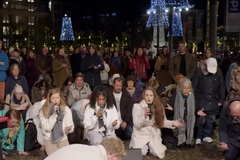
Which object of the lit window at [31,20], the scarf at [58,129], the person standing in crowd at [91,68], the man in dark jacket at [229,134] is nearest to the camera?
the man in dark jacket at [229,134]

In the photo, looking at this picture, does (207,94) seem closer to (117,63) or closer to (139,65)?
(139,65)

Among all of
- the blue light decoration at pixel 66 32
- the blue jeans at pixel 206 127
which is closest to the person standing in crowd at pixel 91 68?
the blue jeans at pixel 206 127

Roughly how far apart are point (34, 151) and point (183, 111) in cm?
301

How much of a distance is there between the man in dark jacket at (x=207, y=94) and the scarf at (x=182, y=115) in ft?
1.05

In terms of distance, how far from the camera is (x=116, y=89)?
8641mm

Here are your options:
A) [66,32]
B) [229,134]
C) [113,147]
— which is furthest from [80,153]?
[66,32]

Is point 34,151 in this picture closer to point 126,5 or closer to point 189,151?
point 189,151

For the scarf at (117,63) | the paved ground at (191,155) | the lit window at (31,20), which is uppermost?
the lit window at (31,20)

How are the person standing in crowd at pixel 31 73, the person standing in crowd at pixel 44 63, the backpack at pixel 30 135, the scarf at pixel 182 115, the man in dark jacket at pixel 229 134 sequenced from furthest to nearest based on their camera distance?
the person standing in crowd at pixel 31 73
the person standing in crowd at pixel 44 63
the scarf at pixel 182 115
the backpack at pixel 30 135
the man in dark jacket at pixel 229 134

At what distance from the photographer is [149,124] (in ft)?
25.5

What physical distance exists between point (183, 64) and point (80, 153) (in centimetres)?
692

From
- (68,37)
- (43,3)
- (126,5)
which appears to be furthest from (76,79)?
(43,3)

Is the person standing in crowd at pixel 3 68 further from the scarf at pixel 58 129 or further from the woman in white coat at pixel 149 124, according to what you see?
the woman in white coat at pixel 149 124

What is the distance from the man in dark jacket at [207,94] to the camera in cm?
863
